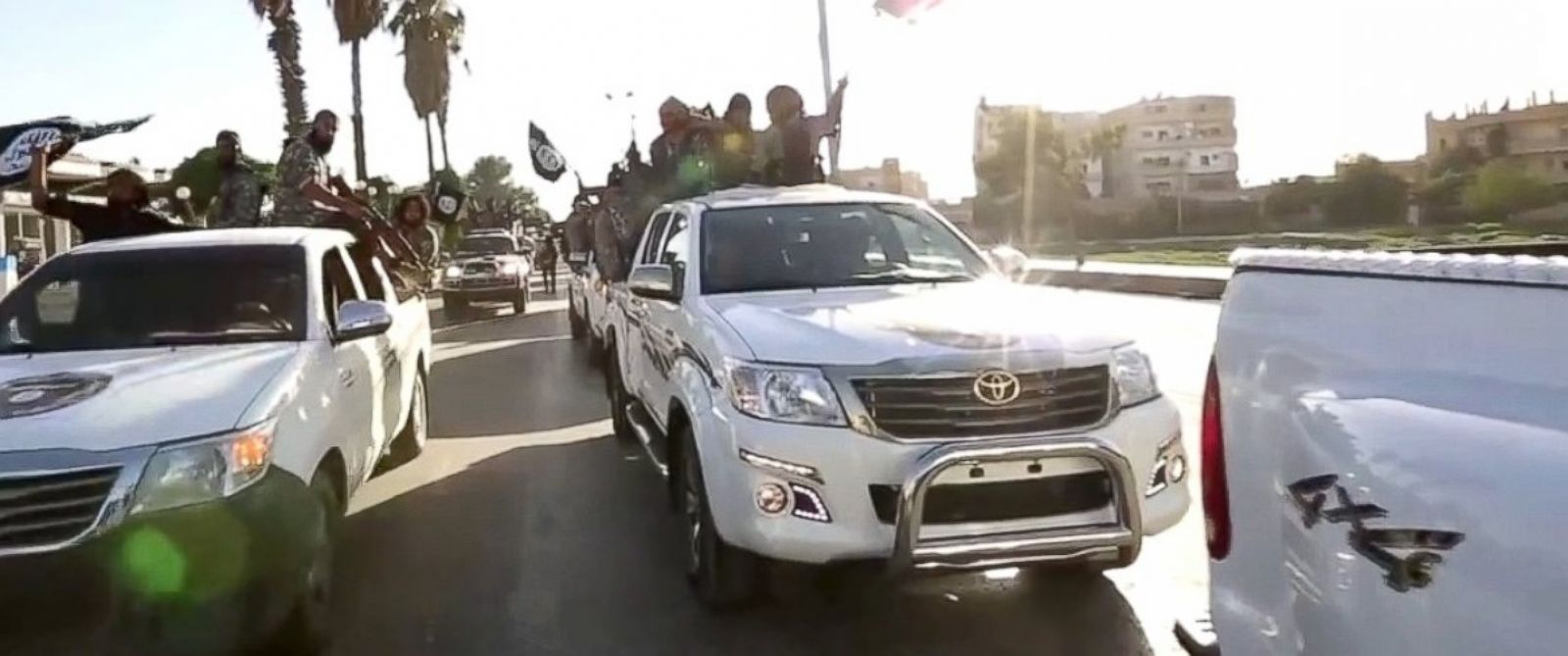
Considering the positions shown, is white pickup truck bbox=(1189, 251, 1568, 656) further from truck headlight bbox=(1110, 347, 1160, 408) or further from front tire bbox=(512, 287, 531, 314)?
front tire bbox=(512, 287, 531, 314)

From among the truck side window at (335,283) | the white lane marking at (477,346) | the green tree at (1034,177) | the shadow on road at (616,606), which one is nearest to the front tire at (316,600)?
the shadow on road at (616,606)

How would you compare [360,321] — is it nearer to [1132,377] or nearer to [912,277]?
[912,277]

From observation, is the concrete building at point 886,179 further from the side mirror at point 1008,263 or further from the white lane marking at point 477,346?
the white lane marking at point 477,346

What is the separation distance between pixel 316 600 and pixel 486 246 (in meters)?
25.6

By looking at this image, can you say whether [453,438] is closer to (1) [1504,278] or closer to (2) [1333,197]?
(1) [1504,278]

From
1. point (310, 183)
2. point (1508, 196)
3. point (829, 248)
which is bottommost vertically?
point (829, 248)

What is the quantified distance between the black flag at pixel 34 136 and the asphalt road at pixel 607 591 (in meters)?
3.48

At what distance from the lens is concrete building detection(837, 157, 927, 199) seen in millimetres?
21562

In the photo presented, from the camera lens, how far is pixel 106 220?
9633 millimetres

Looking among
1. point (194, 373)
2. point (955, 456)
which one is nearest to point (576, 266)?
point (194, 373)

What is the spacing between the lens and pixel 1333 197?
106 feet

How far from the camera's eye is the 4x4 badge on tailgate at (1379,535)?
203 cm

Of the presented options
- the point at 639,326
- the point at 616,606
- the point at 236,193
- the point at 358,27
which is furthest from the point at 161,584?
the point at 358,27

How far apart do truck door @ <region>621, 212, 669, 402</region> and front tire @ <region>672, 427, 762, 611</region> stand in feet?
6.29
